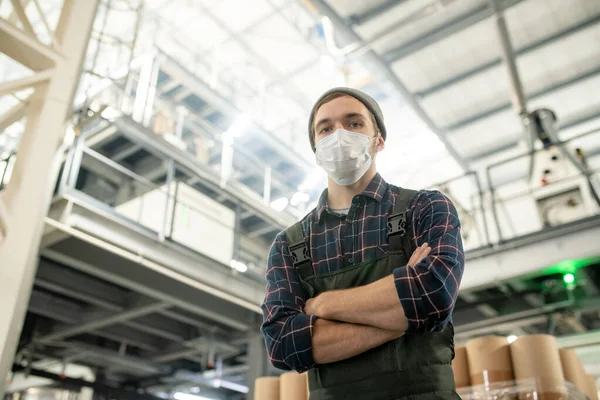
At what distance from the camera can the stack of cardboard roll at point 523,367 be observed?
4.11m

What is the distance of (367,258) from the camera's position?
1.80m

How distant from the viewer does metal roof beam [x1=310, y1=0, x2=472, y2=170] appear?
8984 millimetres

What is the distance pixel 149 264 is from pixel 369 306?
254 inches

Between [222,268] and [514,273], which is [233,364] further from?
[514,273]

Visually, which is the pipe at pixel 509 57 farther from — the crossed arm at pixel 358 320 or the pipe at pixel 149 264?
the crossed arm at pixel 358 320

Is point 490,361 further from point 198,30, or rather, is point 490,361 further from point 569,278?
point 198,30

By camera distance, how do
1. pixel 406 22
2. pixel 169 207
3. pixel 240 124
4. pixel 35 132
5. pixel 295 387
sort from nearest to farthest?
pixel 35 132, pixel 295 387, pixel 169 207, pixel 406 22, pixel 240 124

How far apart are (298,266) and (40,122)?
2.84 metres

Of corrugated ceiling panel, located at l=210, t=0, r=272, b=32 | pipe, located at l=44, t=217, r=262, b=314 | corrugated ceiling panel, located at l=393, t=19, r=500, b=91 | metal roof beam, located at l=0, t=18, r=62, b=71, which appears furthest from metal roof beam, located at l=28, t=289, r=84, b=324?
corrugated ceiling panel, located at l=210, t=0, r=272, b=32

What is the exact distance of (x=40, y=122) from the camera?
3.88 metres

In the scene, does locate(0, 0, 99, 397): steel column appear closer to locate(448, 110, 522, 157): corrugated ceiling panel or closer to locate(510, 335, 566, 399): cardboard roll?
locate(510, 335, 566, 399): cardboard roll

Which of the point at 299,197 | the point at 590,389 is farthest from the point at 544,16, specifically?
the point at 590,389

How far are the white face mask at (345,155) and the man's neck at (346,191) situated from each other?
0.02 metres

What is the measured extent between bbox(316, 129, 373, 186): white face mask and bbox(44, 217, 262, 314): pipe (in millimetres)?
5492
